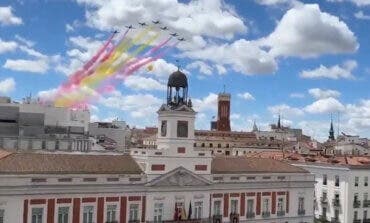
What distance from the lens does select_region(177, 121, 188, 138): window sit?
6159 cm

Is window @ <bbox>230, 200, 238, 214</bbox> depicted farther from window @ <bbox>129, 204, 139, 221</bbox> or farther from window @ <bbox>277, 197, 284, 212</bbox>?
window @ <bbox>129, 204, 139, 221</bbox>

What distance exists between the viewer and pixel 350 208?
81.2 meters

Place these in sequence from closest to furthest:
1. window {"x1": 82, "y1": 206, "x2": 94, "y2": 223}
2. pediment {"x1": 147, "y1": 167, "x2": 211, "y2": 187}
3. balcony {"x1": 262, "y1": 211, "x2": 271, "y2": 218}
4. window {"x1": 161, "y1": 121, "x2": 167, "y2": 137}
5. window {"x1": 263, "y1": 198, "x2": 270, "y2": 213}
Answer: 1. window {"x1": 82, "y1": 206, "x2": 94, "y2": 223}
2. pediment {"x1": 147, "y1": 167, "x2": 211, "y2": 187}
3. window {"x1": 161, "y1": 121, "x2": 167, "y2": 137}
4. balcony {"x1": 262, "y1": 211, "x2": 271, "y2": 218}
5. window {"x1": 263, "y1": 198, "x2": 270, "y2": 213}

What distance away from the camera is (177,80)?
6272cm

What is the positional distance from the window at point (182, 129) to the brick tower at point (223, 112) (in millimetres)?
120547

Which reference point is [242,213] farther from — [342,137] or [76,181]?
[342,137]

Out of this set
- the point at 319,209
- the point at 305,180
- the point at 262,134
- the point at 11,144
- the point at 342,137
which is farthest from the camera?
the point at 262,134

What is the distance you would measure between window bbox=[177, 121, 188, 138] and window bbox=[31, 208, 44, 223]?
17110mm

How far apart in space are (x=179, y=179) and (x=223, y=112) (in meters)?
126

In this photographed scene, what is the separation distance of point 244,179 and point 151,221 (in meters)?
12.8

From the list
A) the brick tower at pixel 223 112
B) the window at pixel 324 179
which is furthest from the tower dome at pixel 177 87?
the brick tower at pixel 223 112

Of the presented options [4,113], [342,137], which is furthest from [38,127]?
[342,137]

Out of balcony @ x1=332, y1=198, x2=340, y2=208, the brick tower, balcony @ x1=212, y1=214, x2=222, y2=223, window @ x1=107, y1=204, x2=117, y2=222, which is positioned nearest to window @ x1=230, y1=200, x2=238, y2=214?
balcony @ x1=212, y1=214, x2=222, y2=223

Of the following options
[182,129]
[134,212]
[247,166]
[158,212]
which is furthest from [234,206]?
[134,212]
